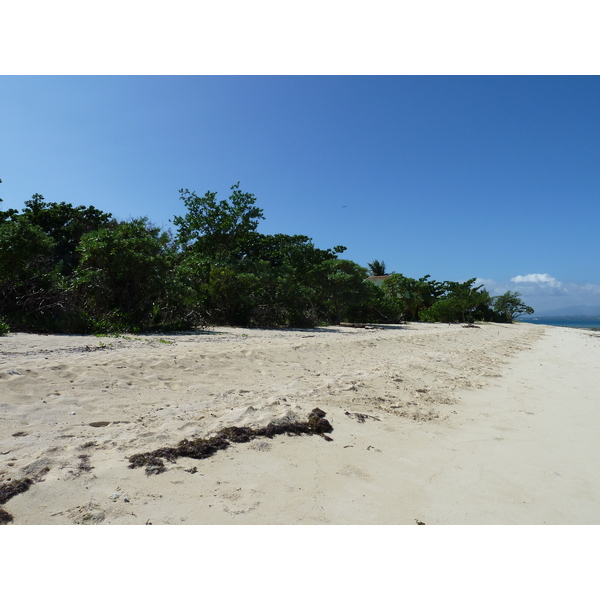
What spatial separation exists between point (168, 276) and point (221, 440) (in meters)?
8.75

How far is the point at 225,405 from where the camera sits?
4.00 m

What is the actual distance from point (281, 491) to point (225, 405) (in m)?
1.71

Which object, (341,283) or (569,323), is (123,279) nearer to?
(341,283)

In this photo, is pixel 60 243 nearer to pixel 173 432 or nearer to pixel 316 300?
pixel 316 300

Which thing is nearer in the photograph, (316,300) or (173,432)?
(173,432)

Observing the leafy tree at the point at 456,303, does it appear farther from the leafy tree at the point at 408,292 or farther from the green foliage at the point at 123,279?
the green foliage at the point at 123,279

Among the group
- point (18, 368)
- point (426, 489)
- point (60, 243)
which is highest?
point (60, 243)

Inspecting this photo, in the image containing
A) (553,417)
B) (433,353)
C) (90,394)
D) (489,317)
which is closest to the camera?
(90,394)

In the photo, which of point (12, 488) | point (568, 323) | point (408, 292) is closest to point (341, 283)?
point (408, 292)

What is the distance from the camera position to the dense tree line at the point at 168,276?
898cm

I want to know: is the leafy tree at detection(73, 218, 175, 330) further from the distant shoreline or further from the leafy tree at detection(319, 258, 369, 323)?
the distant shoreline

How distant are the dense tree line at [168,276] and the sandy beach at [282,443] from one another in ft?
10.9

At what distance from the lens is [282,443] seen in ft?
10.3

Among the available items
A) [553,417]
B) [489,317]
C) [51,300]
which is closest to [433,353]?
[553,417]
